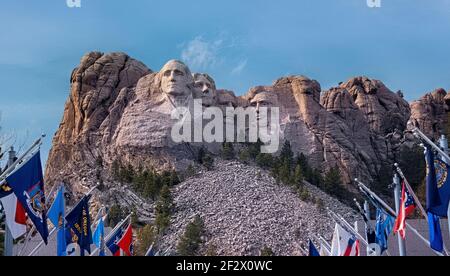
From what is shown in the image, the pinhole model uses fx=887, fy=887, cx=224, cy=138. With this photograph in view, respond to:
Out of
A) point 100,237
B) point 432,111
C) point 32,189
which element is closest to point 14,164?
point 32,189

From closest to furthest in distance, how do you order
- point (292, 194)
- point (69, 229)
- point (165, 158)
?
point (69, 229) < point (292, 194) < point (165, 158)

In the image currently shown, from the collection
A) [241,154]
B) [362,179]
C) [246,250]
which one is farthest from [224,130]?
[246,250]

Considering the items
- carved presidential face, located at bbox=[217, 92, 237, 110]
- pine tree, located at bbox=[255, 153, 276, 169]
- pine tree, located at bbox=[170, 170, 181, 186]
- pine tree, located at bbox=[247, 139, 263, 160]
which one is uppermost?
carved presidential face, located at bbox=[217, 92, 237, 110]

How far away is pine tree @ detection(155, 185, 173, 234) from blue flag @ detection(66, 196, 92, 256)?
32.6 meters

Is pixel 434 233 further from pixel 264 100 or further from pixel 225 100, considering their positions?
pixel 264 100

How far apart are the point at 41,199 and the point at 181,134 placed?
5281cm

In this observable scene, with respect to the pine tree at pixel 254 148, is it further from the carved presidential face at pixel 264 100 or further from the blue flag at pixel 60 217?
the blue flag at pixel 60 217

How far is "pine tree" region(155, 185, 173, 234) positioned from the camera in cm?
6091

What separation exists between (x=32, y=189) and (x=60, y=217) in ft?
13.4

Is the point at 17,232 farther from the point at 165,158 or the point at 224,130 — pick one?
the point at 224,130

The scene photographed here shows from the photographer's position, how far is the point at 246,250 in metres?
57.1

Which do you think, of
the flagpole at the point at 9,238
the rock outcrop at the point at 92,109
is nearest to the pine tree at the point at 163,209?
the rock outcrop at the point at 92,109

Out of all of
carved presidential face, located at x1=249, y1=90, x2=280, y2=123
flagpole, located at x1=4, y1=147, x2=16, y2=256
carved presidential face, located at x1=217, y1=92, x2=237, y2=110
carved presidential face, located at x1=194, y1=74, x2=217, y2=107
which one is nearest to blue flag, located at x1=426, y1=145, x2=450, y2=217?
flagpole, located at x1=4, y1=147, x2=16, y2=256

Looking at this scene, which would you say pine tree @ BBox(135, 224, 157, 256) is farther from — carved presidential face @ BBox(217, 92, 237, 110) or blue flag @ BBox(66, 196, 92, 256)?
blue flag @ BBox(66, 196, 92, 256)
